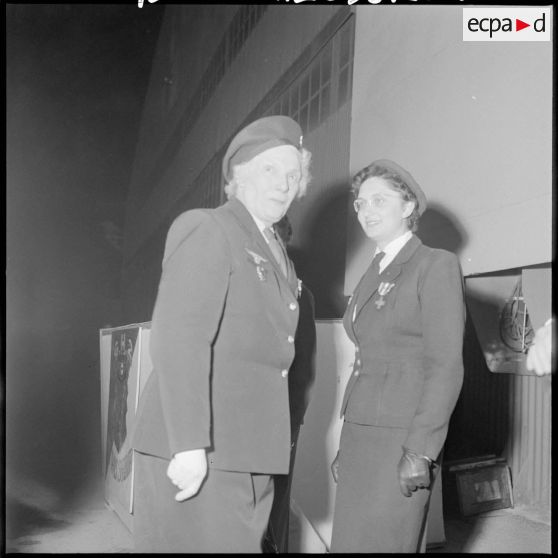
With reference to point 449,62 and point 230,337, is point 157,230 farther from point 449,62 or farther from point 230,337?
point 230,337

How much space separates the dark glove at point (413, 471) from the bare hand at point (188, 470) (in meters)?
0.68

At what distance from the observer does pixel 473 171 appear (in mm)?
3236

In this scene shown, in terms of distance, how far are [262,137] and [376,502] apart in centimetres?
125

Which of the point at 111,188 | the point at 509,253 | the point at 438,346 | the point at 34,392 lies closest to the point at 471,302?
the point at 509,253

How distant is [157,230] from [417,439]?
3300 millimetres

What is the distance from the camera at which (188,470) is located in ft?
4.83

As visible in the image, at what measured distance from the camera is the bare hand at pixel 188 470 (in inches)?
57.8

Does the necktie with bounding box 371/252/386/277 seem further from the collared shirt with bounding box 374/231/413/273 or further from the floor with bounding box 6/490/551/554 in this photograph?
the floor with bounding box 6/490/551/554

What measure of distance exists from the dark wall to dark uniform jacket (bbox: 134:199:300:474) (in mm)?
1627

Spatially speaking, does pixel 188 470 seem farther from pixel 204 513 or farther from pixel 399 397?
pixel 399 397

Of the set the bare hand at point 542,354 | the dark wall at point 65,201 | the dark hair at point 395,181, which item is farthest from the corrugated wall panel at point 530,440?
the dark wall at point 65,201

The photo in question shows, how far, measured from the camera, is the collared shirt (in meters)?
2.19

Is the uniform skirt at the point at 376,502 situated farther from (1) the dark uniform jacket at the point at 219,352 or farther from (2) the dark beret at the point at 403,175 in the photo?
(2) the dark beret at the point at 403,175

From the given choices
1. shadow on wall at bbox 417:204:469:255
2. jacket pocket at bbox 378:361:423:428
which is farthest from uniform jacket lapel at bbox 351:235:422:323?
shadow on wall at bbox 417:204:469:255
